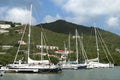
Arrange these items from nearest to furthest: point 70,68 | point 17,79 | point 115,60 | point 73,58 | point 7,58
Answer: point 17,79 < point 70,68 < point 7,58 < point 73,58 < point 115,60

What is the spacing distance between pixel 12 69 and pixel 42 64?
8375 millimetres

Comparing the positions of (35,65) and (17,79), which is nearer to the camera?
(17,79)

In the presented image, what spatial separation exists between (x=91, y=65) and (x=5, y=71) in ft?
146

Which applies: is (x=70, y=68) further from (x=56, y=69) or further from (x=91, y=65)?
(x=56, y=69)

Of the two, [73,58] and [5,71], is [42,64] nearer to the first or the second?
[5,71]

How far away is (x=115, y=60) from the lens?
176 m

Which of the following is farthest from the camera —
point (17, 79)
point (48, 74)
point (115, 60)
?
point (115, 60)

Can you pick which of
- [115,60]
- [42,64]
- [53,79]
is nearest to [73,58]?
[115,60]

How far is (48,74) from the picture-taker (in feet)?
310

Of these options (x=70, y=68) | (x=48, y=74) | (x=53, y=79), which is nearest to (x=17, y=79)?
(x=53, y=79)

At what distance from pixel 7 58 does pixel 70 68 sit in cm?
2840

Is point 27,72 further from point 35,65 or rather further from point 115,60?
point 115,60

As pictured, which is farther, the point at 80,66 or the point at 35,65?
the point at 80,66

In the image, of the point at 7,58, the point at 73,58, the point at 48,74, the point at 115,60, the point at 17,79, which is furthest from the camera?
the point at 115,60
